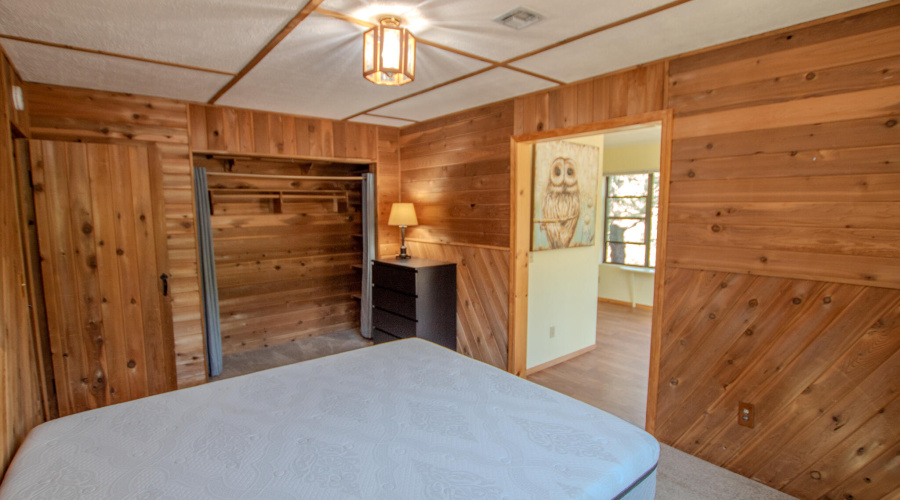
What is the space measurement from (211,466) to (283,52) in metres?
1.93

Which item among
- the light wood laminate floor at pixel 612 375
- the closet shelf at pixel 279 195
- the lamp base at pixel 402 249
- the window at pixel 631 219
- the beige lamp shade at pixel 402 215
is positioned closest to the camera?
the light wood laminate floor at pixel 612 375

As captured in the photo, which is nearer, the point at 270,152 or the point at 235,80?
the point at 235,80

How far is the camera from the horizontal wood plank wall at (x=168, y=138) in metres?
2.86

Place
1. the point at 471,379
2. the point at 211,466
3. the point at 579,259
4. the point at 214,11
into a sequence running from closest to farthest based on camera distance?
the point at 211,466
the point at 214,11
the point at 471,379
the point at 579,259

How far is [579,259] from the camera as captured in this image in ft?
13.3

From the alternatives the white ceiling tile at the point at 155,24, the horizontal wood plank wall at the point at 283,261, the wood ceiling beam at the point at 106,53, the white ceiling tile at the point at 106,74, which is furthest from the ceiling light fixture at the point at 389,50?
the horizontal wood plank wall at the point at 283,261

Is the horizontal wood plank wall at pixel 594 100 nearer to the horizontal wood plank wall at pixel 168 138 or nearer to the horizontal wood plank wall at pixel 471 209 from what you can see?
the horizontal wood plank wall at pixel 471 209

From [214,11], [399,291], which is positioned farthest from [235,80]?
[399,291]

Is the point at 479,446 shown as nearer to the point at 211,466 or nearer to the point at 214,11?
the point at 211,466

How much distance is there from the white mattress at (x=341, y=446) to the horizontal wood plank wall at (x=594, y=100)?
1.79 m

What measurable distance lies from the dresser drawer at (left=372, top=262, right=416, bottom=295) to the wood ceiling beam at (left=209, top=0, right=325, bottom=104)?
75.8 inches

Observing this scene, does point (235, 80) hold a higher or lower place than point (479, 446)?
higher

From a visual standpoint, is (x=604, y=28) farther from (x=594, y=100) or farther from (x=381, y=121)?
(x=381, y=121)

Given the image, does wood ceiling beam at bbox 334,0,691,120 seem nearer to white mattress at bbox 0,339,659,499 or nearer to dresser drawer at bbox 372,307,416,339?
white mattress at bbox 0,339,659,499
